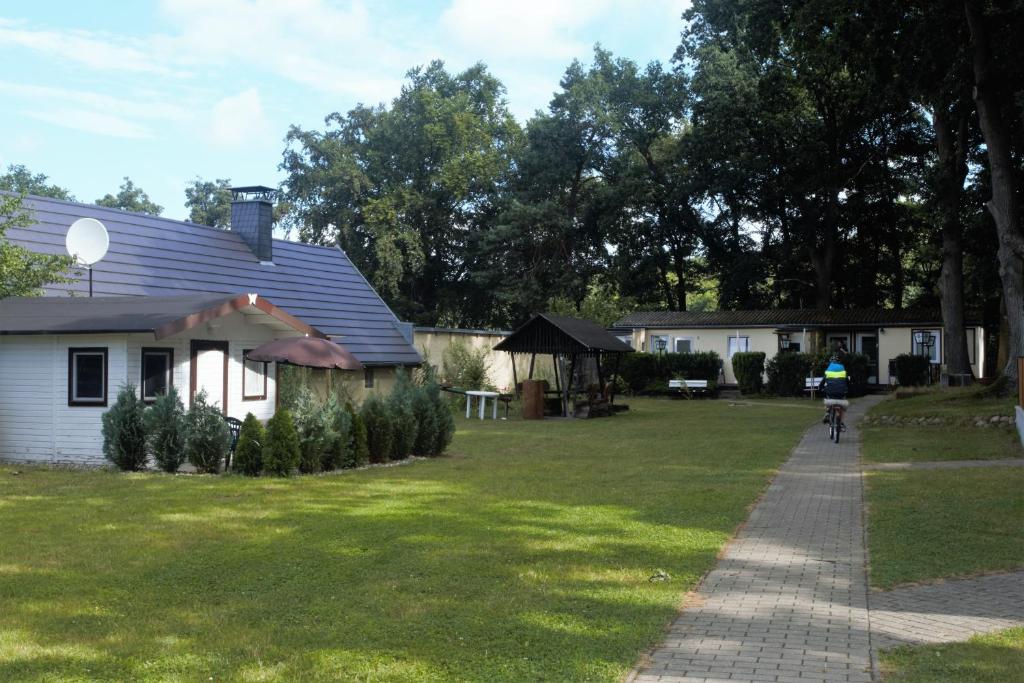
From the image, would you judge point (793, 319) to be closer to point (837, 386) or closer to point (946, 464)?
point (837, 386)

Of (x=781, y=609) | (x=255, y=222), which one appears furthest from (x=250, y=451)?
(x=255, y=222)

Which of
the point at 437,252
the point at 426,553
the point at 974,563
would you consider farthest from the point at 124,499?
the point at 437,252

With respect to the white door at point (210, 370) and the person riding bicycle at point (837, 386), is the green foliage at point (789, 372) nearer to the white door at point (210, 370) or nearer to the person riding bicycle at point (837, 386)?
the person riding bicycle at point (837, 386)

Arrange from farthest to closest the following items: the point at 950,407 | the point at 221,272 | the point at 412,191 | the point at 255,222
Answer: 1. the point at 412,191
2. the point at 255,222
3. the point at 221,272
4. the point at 950,407

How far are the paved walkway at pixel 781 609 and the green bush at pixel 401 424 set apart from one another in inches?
285

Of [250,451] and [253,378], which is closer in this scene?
A: [250,451]

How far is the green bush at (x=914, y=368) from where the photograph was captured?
38188 mm

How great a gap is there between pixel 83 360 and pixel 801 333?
1295 inches

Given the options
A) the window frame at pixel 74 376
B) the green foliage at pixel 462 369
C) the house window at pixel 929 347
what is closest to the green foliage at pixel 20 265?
the window frame at pixel 74 376

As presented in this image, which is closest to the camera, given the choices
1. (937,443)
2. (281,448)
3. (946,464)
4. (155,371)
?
(281,448)

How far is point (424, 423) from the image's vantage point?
17.4m

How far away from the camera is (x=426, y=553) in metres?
8.41

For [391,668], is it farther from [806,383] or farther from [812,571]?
[806,383]

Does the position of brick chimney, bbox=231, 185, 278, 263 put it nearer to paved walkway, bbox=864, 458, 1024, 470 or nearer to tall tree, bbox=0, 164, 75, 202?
paved walkway, bbox=864, 458, 1024, 470
